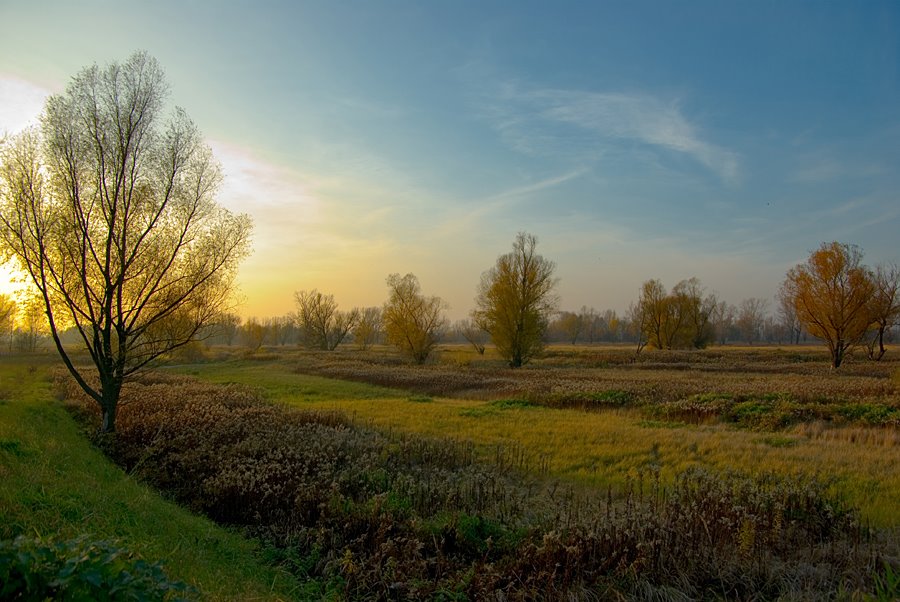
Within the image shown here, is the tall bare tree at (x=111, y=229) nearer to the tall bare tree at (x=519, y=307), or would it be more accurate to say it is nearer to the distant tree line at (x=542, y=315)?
the distant tree line at (x=542, y=315)

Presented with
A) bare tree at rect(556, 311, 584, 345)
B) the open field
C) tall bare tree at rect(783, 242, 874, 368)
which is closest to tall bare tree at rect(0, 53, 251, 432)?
the open field

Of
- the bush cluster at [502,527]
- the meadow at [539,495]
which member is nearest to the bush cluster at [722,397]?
the meadow at [539,495]

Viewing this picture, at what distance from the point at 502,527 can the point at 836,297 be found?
1790 inches

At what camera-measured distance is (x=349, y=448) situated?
474 inches

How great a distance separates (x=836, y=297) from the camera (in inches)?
1614

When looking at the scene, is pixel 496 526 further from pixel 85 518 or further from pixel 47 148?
pixel 47 148

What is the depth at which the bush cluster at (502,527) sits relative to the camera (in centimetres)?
566

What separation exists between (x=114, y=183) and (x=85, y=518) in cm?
1122

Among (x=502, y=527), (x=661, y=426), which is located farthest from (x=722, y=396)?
(x=502, y=527)

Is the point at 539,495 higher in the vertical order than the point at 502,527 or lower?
lower

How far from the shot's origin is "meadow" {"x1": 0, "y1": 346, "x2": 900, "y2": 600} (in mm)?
5801

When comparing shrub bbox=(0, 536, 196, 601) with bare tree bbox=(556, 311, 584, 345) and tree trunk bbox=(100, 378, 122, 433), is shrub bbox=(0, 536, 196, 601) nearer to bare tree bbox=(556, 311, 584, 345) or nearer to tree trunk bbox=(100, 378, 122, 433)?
tree trunk bbox=(100, 378, 122, 433)

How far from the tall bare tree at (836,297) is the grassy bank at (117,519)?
47.7 m

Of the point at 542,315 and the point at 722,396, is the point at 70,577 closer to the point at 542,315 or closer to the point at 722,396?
the point at 722,396
